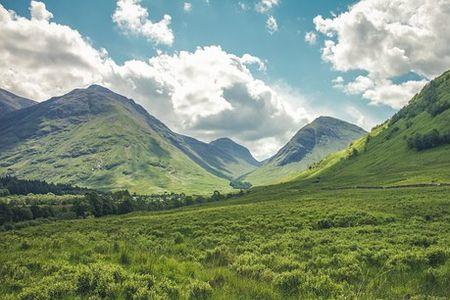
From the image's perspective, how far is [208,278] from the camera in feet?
48.8

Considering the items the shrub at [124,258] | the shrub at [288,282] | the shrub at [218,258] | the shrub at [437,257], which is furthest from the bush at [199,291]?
the shrub at [437,257]

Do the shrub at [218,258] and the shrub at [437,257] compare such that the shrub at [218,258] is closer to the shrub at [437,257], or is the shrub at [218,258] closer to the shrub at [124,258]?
the shrub at [124,258]

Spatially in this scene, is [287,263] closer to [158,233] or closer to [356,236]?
[356,236]

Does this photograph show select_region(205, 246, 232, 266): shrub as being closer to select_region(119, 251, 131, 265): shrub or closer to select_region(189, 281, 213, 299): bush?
select_region(119, 251, 131, 265): shrub

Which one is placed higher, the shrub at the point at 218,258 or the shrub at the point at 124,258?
the shrub at the point at 124,258

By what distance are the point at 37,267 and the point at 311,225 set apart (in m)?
39.8

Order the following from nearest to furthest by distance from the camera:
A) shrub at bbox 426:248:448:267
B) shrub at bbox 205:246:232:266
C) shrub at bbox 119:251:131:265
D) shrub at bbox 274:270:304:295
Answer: shrub at bbox 274:270:304:295, shrub at bbox 119:251:131:265, shrub at bbox 205:246:232:266, shrub at bbox 426:248:448:267

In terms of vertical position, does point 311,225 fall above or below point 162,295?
below

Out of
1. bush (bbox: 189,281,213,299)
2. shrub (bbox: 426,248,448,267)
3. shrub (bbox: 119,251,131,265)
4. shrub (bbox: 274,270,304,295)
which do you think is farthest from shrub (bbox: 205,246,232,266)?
shrub (bbox: 426,248,448,267)

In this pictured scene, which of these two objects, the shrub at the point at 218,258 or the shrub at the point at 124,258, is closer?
the shrub at the point at 124,258

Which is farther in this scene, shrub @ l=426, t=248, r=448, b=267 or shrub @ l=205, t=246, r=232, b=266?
shrub @ l=426, t=248, r=448, b=267

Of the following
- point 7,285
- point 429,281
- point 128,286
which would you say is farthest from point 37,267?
point 429,281

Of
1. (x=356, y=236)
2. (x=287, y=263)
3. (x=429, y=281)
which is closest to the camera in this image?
(x=429, y=281)

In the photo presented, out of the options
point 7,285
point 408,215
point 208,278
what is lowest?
point 408,215
